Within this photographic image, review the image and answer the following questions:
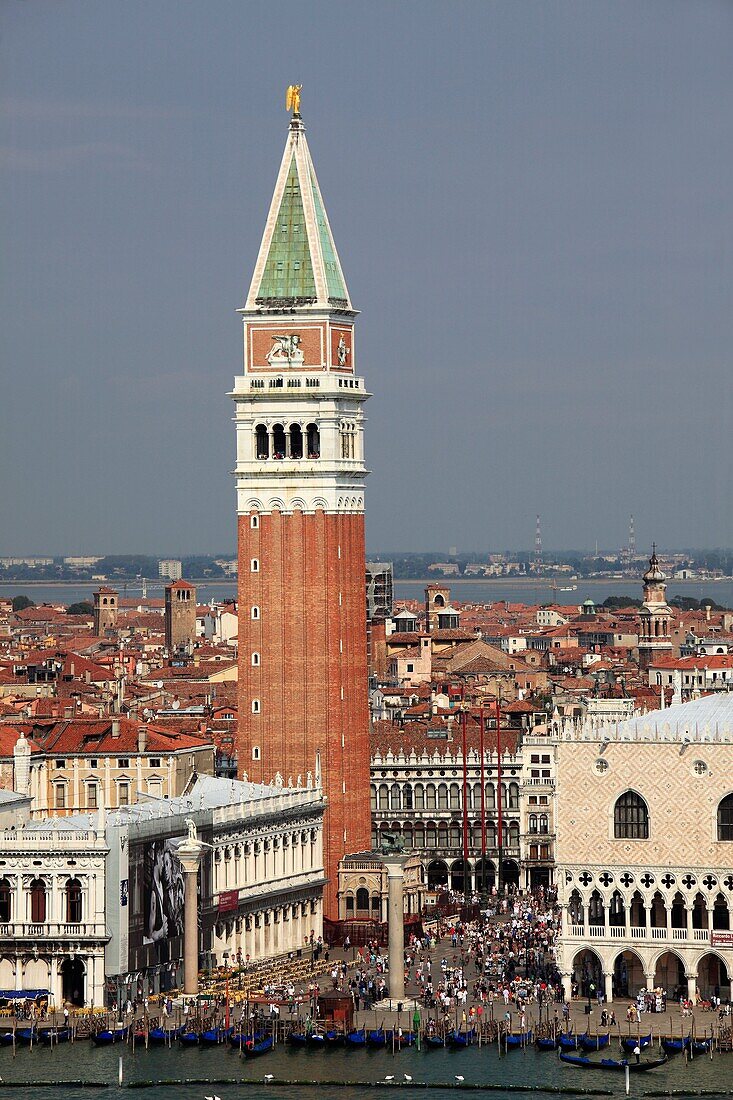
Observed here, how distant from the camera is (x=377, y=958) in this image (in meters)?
65.6

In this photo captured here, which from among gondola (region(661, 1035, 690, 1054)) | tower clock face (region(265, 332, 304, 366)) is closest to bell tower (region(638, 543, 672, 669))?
tower clock face (region(265, 332, 304, 366))

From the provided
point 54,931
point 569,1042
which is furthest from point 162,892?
point 569,1042

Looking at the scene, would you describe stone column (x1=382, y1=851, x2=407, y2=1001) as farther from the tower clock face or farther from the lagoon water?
the tower clock face

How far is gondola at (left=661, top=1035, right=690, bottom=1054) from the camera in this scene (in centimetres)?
5425

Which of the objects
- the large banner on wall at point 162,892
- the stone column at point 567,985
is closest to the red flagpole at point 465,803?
the large banner on wall at point 162,892

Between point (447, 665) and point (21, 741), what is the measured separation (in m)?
61.9

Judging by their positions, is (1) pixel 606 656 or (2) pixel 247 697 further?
(1) pixel 606 656

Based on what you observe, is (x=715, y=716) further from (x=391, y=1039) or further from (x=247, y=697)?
(x=247, y=697)

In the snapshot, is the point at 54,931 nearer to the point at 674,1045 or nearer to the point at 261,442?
the point at 674,1045

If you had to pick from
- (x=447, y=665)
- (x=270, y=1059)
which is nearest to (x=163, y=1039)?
(x=270, y=1059)

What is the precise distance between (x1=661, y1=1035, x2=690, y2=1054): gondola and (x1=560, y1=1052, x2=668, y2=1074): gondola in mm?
174

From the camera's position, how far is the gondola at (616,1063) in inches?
2105

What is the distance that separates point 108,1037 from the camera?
56.0 metres

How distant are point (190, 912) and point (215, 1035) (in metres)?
3.40
